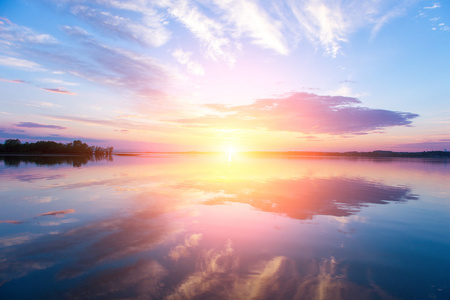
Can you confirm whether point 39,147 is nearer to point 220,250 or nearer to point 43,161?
point 43,161

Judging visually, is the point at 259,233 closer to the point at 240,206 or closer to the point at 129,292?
the point at 240,206

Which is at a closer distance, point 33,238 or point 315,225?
point 33,238

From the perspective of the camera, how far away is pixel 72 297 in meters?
5.25

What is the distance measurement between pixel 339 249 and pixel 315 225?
2552 millimetres

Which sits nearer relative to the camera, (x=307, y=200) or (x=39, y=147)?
(x=307, y=200)

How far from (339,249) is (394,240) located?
291 cm

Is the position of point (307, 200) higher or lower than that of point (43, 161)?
higher

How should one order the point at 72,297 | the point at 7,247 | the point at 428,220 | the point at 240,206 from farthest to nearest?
the point at 240,206 < the point at 428,220 < the point at 7,247 < the point at 72,297

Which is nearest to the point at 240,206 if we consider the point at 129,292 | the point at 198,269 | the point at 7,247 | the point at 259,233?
the point at 259,233

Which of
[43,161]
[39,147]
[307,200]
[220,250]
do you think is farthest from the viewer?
[39,147]

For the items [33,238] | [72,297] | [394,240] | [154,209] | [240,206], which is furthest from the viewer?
[240,206]

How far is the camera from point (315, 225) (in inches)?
420

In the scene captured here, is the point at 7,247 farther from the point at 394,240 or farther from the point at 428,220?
the point at 428,220

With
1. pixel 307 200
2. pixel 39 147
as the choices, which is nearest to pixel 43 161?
pixel 307 200
